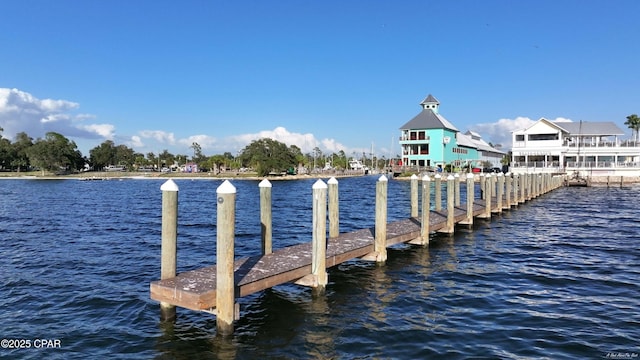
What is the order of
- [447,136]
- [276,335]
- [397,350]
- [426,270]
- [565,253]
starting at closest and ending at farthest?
[397,350], [276,335], [426,270], [565,253], [447,136]

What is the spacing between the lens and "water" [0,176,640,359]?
824 cm

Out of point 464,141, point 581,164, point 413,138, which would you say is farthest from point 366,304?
point 464,141

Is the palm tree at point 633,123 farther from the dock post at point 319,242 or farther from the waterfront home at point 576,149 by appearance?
the dock post at point 319,242

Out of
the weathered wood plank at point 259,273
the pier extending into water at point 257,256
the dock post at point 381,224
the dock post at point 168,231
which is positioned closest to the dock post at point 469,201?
the pier extending into water at point 257,256

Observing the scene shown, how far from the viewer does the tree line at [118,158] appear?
114625mm

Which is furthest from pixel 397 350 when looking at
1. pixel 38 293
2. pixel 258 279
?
pixel 38 293

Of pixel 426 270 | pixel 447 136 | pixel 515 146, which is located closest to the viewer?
pixel 426 270

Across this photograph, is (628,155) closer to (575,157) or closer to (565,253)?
(575,157)

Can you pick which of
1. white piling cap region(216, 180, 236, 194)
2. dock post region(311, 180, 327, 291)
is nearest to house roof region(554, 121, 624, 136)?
dock post region(311, 180, 327, 291)

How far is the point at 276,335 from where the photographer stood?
8.73 metres

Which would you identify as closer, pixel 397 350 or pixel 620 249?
pixel 397 350

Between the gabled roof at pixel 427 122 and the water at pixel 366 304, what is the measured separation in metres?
66.1

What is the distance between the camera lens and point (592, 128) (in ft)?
247

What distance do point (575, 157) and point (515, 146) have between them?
9630mm
